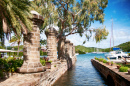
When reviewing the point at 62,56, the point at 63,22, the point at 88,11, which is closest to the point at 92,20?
the point at 88,11

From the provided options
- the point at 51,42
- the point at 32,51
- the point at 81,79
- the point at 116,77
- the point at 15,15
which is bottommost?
the point at 81,79

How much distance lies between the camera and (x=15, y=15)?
677 centimetres

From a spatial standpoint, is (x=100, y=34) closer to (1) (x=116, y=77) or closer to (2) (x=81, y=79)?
(2) (x=81, y=79)

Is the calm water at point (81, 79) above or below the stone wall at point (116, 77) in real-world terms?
below

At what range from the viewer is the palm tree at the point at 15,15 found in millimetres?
6242

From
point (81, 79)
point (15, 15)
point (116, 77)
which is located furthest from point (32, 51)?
point (81, 79)

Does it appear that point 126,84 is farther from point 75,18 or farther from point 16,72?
point 75,18

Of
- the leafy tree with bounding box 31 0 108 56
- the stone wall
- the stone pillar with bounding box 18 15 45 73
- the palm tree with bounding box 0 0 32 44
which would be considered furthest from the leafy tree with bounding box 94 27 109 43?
the palm tree with bounding box 0 0 32 44

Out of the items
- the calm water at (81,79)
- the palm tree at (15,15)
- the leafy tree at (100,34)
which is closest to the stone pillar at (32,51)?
the palm tree at (15,15)

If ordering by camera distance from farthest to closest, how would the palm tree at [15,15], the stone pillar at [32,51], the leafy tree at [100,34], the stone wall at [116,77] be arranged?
1. the leafy tree at [100,34]
2. the stone pillar at [32,51]
3. the stone wall at [116,77]
4. the palm tree at [15,15]

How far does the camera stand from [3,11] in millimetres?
6535

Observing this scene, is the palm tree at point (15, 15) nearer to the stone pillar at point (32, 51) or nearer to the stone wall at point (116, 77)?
the stone pillar at point (32, 51)

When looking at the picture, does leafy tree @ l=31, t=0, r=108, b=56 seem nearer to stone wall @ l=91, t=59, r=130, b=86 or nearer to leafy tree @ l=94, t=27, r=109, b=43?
leafy tree @ l=94, t=27, r=109, b=43

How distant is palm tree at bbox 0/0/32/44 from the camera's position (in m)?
6.24
